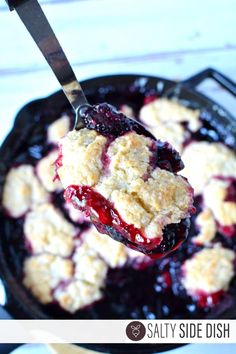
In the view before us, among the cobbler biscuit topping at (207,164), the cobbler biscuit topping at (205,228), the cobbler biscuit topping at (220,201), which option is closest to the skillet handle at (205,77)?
the cobbler biscuit topping at (207,164)

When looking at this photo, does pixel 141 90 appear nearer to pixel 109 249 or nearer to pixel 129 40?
pixel 129 40

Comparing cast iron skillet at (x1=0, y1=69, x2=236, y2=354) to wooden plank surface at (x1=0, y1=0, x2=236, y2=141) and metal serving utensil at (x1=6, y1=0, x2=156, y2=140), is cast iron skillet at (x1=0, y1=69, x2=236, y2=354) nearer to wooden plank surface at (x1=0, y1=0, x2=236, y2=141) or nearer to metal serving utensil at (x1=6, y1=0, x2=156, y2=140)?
wooden plank surface at (x1=0, y1=0, x2=236, y2=141)

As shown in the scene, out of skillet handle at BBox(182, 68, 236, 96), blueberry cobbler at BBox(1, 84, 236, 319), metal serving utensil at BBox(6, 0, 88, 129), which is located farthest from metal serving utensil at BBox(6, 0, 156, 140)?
skillet handle at BBox(182, 68, 236, 96)

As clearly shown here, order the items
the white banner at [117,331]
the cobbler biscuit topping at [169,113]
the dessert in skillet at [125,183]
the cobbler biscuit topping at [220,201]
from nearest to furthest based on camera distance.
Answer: the dessert in skillet at [125,183], the white banner at [117,331], the cobbler biscuit topping at [220,201], the cobbler biscuit topping at [169,113]

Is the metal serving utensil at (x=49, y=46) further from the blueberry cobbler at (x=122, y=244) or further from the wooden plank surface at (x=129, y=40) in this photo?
the wooden plank surface at (x=129, y=40)

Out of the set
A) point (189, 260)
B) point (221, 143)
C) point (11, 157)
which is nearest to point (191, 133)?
point (221, 143)
